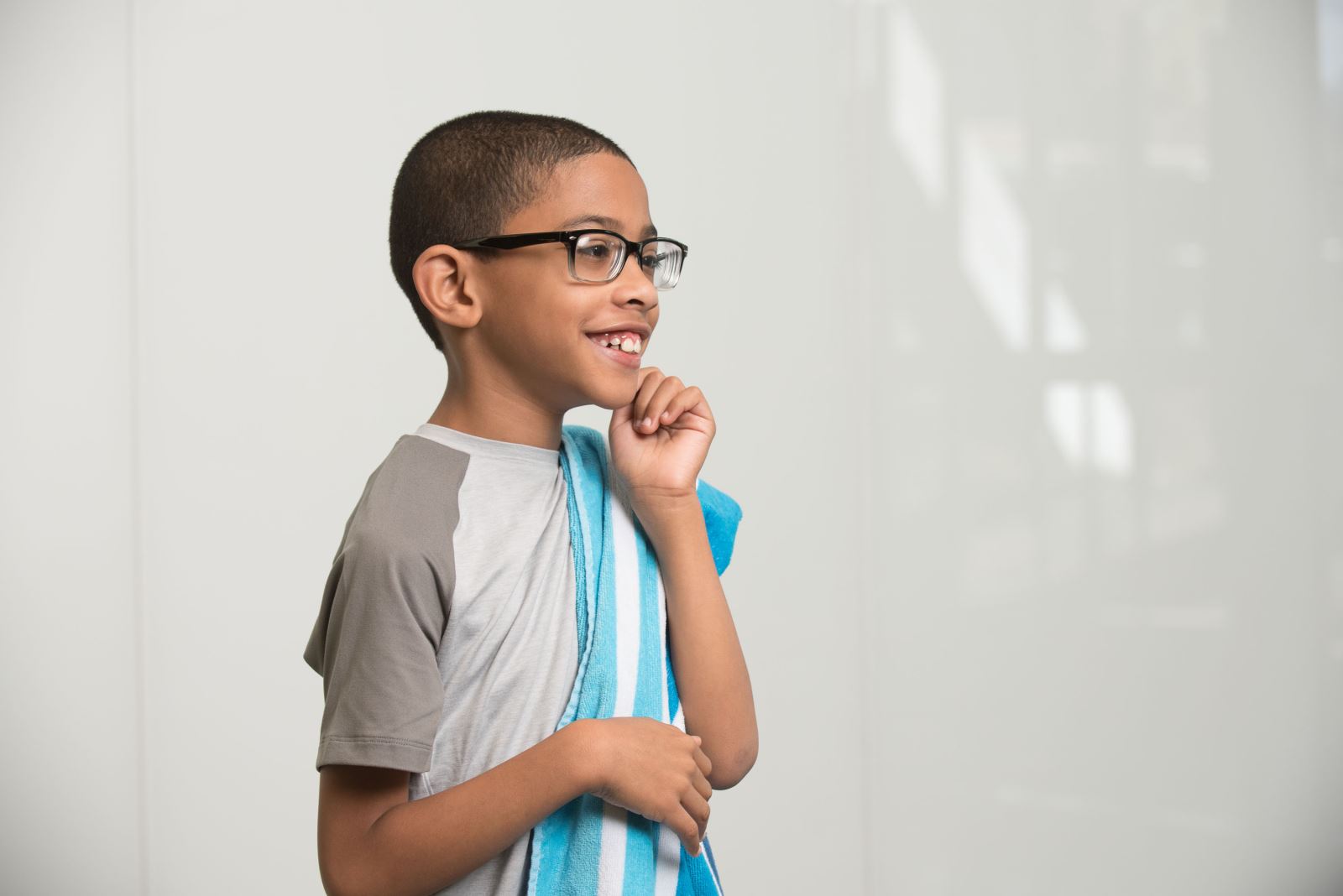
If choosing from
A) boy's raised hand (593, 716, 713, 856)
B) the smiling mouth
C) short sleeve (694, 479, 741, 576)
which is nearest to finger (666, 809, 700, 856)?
boy's raised hand (593, 716, 713, 856)

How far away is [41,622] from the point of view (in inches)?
78.4

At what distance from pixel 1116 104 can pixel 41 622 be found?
2.24 meters

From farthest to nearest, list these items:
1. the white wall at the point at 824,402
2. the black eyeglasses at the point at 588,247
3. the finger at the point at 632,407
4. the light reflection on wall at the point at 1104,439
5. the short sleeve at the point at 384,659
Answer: the light reflection on wall at the point at 1104,439 < the white wall at the point at 824,402 < the finger at the point at 632,407 < the black eyeglasses at the point at 588,247 < the short sleeve at the point at 384,659

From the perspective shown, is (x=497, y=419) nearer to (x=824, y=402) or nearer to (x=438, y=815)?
(x=438, y=815)

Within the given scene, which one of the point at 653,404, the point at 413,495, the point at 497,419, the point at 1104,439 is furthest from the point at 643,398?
the point at 1104,439

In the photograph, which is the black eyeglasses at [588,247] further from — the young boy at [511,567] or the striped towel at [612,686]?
the striped towel at [612,686]

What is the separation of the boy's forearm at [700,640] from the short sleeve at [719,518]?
83mm

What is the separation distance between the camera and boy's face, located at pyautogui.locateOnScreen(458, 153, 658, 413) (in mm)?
972

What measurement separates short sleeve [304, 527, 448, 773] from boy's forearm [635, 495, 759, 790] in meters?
0.22

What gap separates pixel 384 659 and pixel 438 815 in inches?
4.7

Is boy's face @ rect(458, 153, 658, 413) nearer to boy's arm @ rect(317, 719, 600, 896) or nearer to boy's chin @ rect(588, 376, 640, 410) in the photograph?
boy's chin @ rect(588, 376, 640, 410)

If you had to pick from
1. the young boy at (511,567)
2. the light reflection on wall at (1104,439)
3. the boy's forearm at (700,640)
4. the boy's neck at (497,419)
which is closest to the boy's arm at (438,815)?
the young boy at (511,567)

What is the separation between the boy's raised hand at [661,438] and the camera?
3.34ft

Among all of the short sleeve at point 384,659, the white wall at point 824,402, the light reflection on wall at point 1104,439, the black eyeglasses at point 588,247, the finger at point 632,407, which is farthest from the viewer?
the light reflection on wall at point 1104,439
